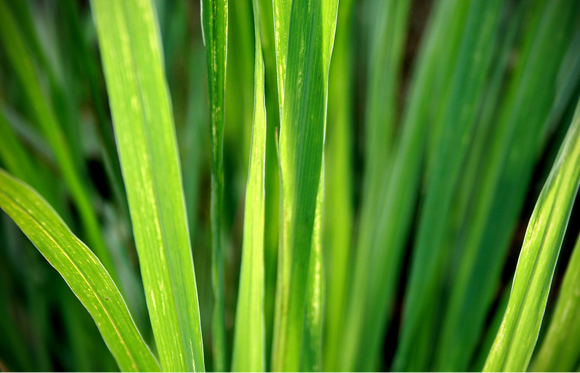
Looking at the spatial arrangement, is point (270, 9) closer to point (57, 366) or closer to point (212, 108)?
point (212, 108)

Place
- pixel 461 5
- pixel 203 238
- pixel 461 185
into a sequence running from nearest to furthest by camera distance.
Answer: pixel 461 5
pixel 461 185
pixel 203 238

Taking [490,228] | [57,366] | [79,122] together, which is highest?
[79,122]

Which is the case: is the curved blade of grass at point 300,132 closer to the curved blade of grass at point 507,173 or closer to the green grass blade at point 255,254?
the green grass blade at point 255,254

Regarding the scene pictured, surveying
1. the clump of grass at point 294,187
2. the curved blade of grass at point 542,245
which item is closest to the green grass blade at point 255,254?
the clump of grass at point 294,187

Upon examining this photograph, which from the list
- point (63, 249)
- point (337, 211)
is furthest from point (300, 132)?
point (337, 211)

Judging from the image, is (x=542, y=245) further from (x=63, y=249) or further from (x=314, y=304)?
(x=63, y=249)

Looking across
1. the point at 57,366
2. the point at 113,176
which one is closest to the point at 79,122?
the point at 113,176
